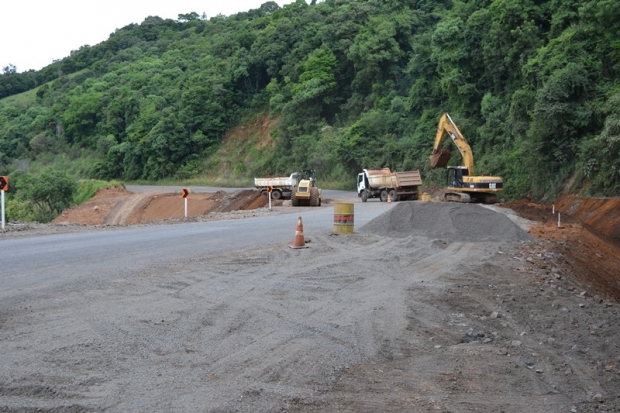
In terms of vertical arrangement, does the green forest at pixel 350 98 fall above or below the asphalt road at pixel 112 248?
above

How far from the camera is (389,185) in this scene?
44156mm

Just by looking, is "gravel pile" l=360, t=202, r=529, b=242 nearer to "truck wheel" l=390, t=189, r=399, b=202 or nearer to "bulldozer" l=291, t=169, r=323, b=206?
"bulldozer" l=291, t=169, r=323, b=206

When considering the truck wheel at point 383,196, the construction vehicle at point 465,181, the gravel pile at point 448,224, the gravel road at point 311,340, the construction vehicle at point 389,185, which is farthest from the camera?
the truck wheel at point 383,196

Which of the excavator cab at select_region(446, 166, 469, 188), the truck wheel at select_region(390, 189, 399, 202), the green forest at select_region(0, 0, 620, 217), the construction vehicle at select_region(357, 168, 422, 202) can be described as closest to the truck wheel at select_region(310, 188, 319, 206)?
the construction vehicle at select_region(357, 168, 422, 202)

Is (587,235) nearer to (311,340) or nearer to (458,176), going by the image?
(458,176)

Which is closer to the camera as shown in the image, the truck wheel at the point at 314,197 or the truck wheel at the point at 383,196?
the truck wheel at the point at 314,197

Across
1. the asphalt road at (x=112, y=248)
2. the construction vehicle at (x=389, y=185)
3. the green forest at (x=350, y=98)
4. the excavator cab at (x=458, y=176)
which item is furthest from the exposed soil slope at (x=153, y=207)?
the asphalt road at (x=112, y=248)

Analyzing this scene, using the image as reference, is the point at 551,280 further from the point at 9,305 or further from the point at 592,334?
the point at 9,305

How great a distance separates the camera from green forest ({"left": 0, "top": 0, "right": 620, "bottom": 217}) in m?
36.5

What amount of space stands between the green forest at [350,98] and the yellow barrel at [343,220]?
45.8 feet

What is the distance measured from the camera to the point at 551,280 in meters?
14.2

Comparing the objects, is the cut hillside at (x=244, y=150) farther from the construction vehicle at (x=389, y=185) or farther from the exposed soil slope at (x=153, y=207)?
the construction vehicle at (x=389, y=185)

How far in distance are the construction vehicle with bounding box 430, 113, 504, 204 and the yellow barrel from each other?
61.0 ft

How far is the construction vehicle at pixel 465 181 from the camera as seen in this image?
37500 millimetres
